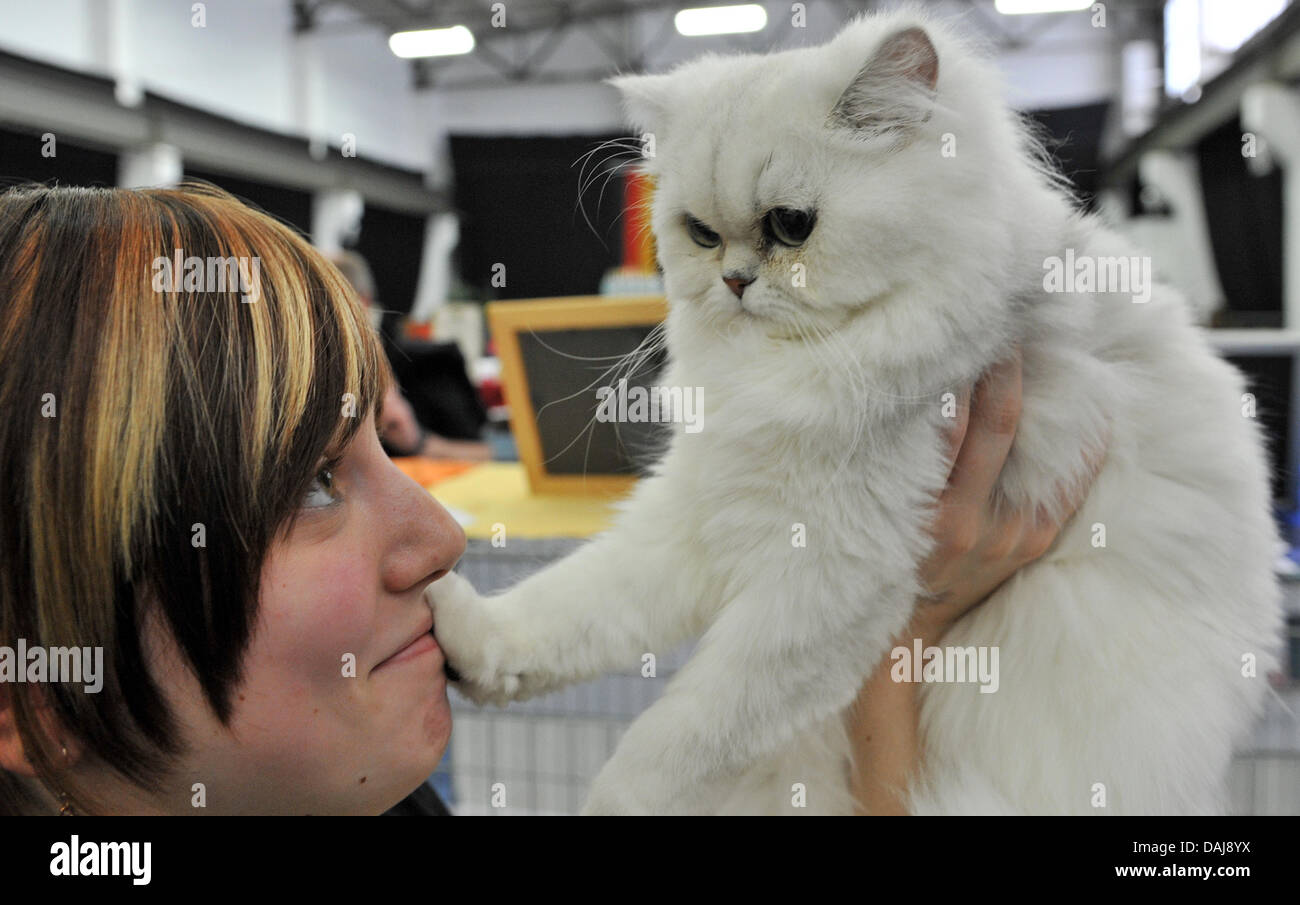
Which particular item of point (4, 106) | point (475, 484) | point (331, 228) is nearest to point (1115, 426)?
point (475, 484)

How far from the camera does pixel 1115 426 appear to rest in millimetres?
978

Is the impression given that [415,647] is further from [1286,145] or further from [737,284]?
[1286,145]

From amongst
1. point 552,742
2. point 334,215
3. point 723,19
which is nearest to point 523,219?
point 334,215

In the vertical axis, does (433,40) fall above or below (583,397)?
above

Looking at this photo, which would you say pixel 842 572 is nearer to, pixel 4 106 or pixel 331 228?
pixel 4 106

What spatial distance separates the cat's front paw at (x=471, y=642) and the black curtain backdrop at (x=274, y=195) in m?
5.89

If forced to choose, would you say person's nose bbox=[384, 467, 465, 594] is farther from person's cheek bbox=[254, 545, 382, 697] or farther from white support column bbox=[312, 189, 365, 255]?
white support column bbox=[312, 189, 365, 255]

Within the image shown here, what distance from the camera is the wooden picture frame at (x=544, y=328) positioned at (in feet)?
4.74

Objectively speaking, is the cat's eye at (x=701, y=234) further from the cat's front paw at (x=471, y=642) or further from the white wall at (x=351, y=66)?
the white wall at (x=351, y=66)

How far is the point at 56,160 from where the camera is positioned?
4.50 metres

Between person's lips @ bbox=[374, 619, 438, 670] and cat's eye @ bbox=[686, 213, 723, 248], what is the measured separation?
477mm

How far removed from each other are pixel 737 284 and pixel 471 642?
45cm

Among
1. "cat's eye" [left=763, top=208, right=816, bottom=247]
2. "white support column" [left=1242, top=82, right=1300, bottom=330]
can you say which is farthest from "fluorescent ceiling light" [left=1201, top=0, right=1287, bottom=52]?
"cat's eye" [left=763, top=208, right=816, bottom=247]

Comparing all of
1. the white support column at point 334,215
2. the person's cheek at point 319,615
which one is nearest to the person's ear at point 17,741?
the person's cheek at point 319,615
